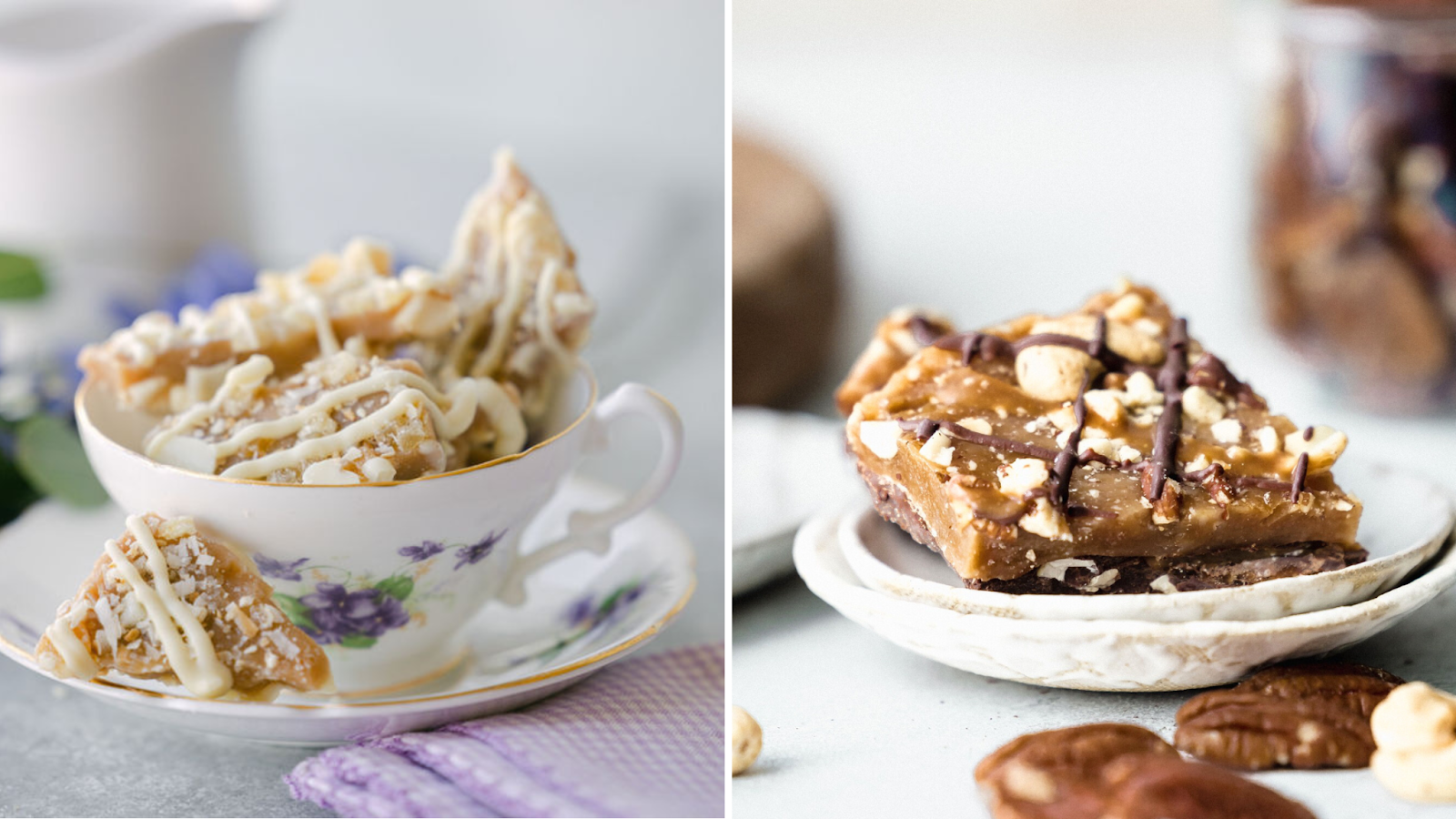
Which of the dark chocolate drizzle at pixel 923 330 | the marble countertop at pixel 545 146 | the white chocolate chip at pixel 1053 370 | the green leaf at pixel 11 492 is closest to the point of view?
the white chocolate chip at pixel 1053 370

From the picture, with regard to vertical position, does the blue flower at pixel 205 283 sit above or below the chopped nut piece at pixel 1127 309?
below

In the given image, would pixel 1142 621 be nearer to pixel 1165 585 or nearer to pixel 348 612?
pixel 1165 585

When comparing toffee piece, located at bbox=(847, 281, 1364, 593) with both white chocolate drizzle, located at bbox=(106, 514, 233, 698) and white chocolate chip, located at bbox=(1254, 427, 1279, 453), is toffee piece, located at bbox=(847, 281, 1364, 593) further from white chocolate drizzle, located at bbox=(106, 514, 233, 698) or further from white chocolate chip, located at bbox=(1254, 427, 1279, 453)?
white chocolate drizzle, located at bbox=(106, 514, 233, 698)

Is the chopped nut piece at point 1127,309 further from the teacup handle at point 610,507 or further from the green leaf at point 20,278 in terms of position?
the green leaf at point 20,278

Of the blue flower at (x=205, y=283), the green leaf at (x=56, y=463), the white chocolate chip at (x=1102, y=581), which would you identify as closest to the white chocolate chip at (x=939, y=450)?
the white chocolate chip at (x=1102, y=581)

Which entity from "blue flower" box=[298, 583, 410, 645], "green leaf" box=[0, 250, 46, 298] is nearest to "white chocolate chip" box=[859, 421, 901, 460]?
"blue flower" box=[298, 583, 410, 645]

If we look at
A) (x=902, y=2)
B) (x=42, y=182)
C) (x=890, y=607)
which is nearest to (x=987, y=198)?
(x=902, y=2)

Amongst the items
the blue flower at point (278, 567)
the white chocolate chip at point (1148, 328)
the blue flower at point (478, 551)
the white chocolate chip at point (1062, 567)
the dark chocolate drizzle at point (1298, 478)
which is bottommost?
the blue flower at point (478, 551)

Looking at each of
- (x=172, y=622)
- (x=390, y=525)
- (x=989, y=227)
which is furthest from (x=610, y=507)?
(x=989, y=227)
